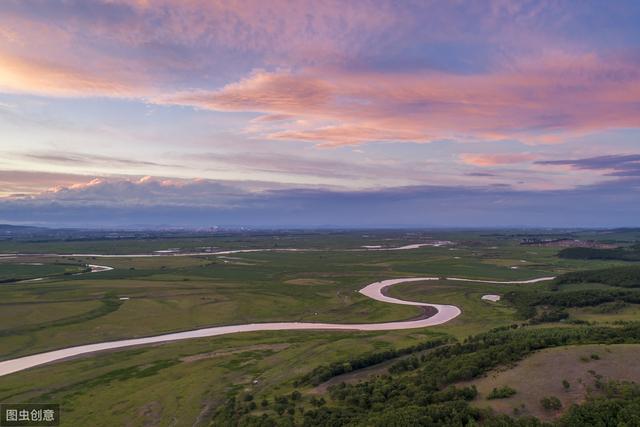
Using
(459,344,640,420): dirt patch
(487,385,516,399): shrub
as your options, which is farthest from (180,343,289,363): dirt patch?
(487,385,516,399): shrub

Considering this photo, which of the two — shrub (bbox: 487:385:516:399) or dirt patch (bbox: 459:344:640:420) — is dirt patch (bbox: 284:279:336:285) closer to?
dirt patch (bbox: 459:344:640:420)

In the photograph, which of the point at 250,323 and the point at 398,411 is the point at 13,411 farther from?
the point at 250,323

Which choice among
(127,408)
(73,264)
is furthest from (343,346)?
(73,264)

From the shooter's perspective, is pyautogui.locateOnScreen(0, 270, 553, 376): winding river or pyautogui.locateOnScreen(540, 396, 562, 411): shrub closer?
pyautogui.locateOnScreen(540, 396, 562, 411): shrub

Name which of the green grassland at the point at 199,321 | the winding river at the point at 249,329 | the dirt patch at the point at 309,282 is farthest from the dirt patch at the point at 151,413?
the dirt patch at the point at 309,282

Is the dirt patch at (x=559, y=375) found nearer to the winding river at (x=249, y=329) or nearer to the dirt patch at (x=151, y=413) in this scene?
the dirt patch at (x=151, y=413)

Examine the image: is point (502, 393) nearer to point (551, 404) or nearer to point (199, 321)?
point (551, 404)

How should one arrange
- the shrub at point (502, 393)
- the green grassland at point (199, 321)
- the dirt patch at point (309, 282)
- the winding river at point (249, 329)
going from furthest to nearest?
1. the dirt patch at point (309, 282)
2. the winding river at point (249, 329)
3. the green grassland at point (199, 321)
4. the shrub at point (502, 393)
